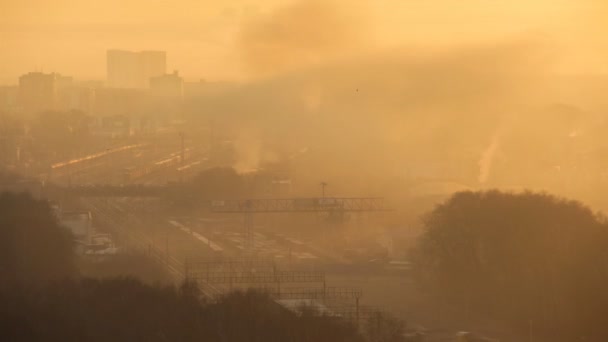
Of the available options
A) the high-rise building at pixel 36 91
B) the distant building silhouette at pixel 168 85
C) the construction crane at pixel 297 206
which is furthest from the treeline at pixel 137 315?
the distant building silhouette at pixel 168 85

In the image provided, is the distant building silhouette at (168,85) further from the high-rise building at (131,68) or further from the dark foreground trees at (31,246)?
the dark foreground trees at (31,246)

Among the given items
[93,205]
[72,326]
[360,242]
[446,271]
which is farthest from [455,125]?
[72,326]

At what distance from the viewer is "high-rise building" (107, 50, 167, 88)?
63906mm

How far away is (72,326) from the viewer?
36.5 ft

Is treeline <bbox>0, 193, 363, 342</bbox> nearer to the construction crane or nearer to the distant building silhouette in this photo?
the construction crane

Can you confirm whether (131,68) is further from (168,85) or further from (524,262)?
(524,262)

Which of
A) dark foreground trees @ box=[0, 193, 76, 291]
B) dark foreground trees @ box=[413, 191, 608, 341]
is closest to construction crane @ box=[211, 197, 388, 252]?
dark foreground trees @ box=[0, 193, 76, 291]

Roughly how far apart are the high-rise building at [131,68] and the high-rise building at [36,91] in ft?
29.0

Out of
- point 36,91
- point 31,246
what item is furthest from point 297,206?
point 36,91

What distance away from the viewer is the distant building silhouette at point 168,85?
187ft

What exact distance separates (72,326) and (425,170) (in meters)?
20.2

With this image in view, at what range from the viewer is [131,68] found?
64.8 metres

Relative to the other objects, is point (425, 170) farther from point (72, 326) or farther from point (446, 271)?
point (72, 326)

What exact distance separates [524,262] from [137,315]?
5.06 metres
